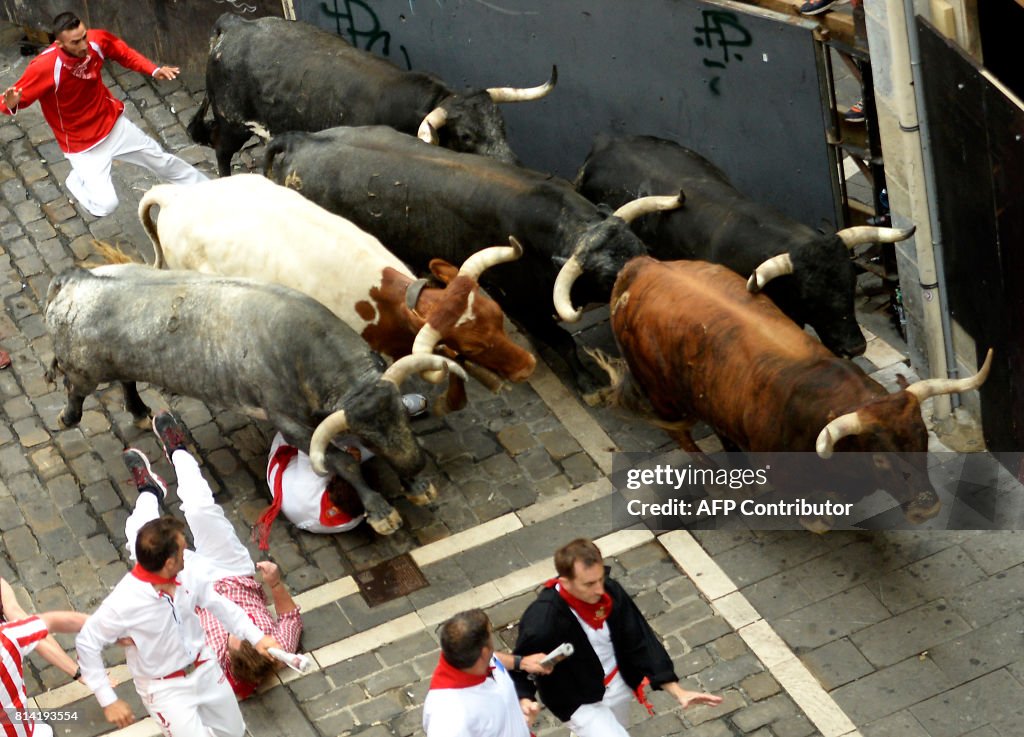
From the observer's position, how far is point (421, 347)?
12.0 metres

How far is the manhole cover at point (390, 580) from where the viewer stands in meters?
11.8

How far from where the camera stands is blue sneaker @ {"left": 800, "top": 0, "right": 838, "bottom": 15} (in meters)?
12.7

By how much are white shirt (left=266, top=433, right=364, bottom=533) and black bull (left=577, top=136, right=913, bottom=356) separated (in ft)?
9.36

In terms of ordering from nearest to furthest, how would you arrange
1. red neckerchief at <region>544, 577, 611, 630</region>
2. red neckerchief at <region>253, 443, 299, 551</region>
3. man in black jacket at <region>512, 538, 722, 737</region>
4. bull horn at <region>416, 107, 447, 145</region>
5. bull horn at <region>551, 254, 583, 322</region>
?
man in black jacket at <region>512, 538, 722, 737</region> < red neckerchief at <region>544, 577, 611, 630</region> < red neckerchief at <region>253, 443, 299, 551</region> < bull horn at <region>551, 254, 583, 322</region> < bull horn at <region>416, 107, 447, 145</region>

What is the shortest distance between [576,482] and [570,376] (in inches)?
49.4

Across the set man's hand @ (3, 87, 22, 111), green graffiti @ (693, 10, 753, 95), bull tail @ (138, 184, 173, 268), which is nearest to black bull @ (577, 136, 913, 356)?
green graffiti @ (693, 10, 753, 95)

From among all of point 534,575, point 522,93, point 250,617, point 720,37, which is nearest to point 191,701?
point 250,617

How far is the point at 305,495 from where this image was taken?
40.0ft

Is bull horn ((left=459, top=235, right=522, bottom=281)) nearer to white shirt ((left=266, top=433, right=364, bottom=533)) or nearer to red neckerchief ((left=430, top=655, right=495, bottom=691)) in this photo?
white shirt ((left=266, top=433, right=364, bottom=533))

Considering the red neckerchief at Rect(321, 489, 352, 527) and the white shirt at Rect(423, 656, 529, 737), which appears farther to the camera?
the red neckerchief at Rect(321, 489, 352, 527)

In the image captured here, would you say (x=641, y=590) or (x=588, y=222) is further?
(x=588, y=222)

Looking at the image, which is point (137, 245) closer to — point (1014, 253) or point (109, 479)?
point (109, 479)

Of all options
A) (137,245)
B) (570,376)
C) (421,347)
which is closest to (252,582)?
(421,347)

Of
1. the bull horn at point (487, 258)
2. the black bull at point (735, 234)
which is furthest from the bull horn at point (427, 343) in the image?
the black bull at point (735, 234)
